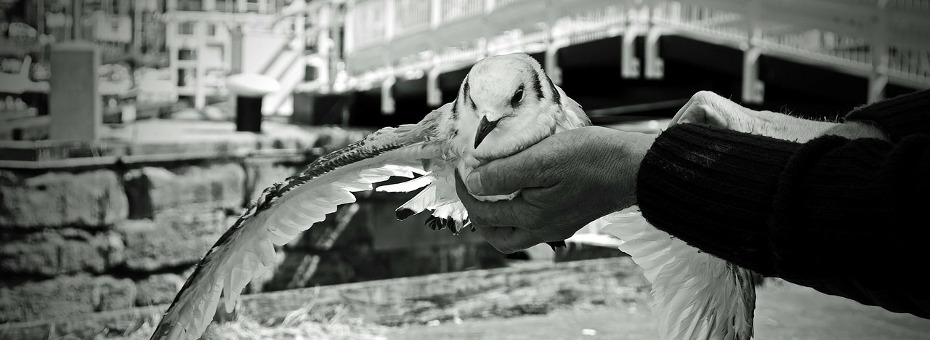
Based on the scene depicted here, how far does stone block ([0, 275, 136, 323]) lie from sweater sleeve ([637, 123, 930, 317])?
224 cm

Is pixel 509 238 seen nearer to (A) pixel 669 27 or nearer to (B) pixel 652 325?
(B) pixel 652 325

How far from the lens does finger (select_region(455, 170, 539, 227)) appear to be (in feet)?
3.46

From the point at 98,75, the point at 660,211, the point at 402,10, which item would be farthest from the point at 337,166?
the point at 402,10

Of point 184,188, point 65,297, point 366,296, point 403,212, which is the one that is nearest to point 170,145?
point 184,188

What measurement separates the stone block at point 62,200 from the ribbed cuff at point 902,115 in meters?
2.34

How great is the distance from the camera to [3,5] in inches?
91.4

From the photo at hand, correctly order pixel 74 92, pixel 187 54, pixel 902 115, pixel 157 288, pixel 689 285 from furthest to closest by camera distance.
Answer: pixel 157 288, pixel 187 54, pixel 74 92, pixel 689 285, pixel 902 115

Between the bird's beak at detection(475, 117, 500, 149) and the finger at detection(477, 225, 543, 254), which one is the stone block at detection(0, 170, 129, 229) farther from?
the bird's beak at detection(475, 117, 500, 149)

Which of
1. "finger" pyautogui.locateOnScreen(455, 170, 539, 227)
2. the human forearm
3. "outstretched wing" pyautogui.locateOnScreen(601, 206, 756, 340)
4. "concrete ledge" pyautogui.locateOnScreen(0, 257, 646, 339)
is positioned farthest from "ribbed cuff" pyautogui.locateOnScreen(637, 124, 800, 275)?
"concrete ledge" pyautogui.locateOnScreen(0, 257, 646, 339)

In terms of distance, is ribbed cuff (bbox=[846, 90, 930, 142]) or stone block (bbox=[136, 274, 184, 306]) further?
stone block (bbox=[136, 274, 184, 306])

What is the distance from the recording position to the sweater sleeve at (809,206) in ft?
2.13

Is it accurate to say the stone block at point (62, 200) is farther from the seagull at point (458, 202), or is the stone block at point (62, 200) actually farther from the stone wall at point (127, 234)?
the seagull at point (458, 202)

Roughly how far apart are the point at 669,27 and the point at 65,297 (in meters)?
2.16

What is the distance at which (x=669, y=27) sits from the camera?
113 inches
